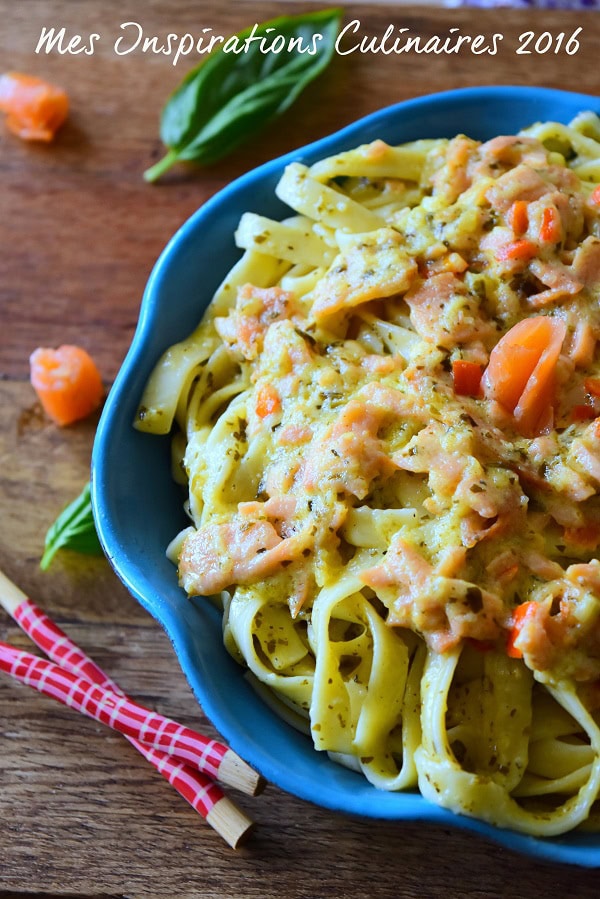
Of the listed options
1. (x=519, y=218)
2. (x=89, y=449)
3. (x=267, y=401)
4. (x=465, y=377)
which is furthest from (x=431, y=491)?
(x=89, y=449)

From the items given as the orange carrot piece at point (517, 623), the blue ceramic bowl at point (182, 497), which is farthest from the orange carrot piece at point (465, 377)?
the blue ceramic bowl at point (182, 497)

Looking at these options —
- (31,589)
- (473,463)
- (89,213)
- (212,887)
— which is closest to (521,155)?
(473,463)

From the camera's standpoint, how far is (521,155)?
3.16m

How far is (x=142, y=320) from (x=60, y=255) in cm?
115

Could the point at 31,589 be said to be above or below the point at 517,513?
below

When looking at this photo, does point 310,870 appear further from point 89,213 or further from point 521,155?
point 89,213

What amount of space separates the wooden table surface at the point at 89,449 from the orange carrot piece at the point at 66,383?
0.25ft

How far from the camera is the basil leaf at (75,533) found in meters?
3.36

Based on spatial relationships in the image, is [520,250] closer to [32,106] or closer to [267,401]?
[267,401]

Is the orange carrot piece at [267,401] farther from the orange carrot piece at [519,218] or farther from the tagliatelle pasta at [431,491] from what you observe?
the orange carrot piece at [519,218]

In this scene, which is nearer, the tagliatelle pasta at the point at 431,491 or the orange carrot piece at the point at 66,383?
the tagliatelle pasta at the point at 431,491

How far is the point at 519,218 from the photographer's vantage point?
290cm

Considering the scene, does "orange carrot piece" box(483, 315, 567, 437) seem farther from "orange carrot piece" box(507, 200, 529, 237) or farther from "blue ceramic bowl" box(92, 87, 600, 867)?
"blue ceramic bowl" box(92, 87, 600, 867)

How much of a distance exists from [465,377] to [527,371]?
178mm
